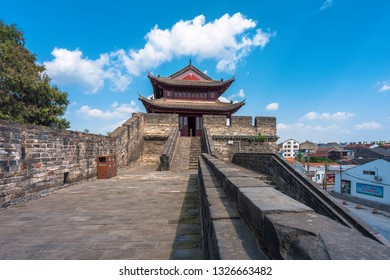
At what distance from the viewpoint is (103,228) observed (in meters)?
3.03

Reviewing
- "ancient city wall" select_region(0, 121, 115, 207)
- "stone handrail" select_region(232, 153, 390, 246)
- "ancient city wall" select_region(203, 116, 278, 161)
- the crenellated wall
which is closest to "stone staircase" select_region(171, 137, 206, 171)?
"ancient city wall" select_region(203, 116, 278, 161)

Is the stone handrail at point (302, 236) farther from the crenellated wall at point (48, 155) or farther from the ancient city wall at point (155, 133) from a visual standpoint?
the ancient city wall at point (155, 133)

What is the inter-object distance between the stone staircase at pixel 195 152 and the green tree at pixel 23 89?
1059 centimetres

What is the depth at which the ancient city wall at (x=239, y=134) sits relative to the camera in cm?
1683

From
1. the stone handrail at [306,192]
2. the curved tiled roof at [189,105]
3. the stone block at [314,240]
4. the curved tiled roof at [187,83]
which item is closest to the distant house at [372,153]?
the curved tiled roof at [189,105]

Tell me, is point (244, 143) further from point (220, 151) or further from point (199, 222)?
point (199, 222)

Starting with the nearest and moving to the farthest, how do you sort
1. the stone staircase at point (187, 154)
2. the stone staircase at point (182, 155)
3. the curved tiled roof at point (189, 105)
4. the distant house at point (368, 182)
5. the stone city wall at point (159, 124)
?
the stone staircase at point (182, 155), the stone staircase at point (187, 154), the stone city wall at point (159, 124), the curved tiled roof at point (189, 105), the distant house at point (368, 182)

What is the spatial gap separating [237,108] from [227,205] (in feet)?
64.4

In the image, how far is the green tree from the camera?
12984 millimetres

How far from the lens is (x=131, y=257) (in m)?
2.21

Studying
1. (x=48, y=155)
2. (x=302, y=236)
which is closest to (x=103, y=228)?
(x=302, y=236)

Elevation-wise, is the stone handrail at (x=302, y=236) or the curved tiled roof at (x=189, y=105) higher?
the curved tiled roof at (x=189, y=105)

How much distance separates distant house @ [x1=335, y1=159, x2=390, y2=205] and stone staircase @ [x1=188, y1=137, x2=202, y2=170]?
19273 millimetres

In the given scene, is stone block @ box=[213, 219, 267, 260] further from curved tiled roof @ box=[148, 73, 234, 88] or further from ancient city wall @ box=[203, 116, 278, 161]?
curved tiled roof @ box=[148, 73, 234, 88]
